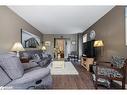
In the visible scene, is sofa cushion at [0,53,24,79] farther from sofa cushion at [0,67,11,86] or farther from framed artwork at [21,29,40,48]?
framed artwork at [21,29,40,48]

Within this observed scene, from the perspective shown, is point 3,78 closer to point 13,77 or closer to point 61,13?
point 13,77

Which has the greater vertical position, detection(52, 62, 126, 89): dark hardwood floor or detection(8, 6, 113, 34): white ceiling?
detection(8, 6, 113, 34): white ceiling

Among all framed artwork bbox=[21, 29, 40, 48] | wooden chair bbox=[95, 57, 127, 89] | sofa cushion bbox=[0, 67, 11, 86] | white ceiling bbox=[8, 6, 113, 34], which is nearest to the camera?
sofa cushion bbox=[0, 67, 11, 86]

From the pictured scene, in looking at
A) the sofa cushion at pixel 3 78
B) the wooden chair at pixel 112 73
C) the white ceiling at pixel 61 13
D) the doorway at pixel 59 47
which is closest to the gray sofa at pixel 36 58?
the white ceiling at pixel 61 13

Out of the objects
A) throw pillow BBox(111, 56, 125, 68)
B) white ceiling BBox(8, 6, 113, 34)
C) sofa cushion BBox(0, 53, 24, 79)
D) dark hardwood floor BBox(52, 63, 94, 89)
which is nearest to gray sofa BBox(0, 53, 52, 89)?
sofa cushion BBox(0, 53, 24, 79)

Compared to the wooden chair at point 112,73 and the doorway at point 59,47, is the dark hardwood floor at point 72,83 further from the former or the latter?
the doorway at point 59,47

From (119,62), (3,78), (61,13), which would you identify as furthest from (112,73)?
(61,13)

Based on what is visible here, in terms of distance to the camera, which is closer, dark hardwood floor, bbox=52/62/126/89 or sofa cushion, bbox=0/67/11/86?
sofa cushion, bbox=0/67/11/86

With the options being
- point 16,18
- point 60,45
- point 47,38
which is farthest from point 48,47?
point 16,18

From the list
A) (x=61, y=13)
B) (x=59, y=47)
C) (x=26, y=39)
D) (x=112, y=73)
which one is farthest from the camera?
(x=59, y=47)

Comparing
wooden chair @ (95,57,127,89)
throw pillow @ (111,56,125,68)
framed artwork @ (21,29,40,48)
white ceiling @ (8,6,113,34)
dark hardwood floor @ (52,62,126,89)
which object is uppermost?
white ceiling @ (8,6,113,34)

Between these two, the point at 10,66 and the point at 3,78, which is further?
the point at 10,66

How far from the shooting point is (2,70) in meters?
2.21
